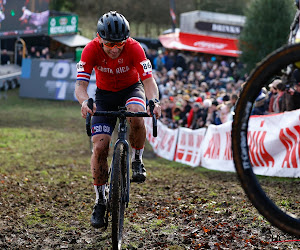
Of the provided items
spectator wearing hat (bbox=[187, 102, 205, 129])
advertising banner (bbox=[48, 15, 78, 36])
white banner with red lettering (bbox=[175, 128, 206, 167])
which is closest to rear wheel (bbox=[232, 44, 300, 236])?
white banner with red lettering (bbox=[175, 128, 206, 167])

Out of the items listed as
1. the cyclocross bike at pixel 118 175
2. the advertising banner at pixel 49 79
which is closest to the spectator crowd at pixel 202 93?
the advertising banner at pixel 49 79

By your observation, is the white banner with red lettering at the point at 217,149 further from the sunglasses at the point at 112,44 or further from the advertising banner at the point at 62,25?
the advertising banner at the point at 62,25

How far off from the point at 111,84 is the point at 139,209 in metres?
2.78

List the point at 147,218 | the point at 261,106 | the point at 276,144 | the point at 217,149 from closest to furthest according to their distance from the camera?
the point at 147,218
the point at 276,144
the point at 261,106
the point at 217,149

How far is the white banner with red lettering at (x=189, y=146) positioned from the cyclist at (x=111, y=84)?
8.09 meters

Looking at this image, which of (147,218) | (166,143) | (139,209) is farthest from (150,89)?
(166,143)

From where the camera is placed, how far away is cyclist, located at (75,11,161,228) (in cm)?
538

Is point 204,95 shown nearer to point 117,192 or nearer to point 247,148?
point 117,192

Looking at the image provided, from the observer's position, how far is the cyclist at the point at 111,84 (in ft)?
17.6

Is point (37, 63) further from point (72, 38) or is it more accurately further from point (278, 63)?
point (278, 63)

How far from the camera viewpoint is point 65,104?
2962cm

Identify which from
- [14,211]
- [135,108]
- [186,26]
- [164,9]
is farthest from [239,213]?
[164,9]

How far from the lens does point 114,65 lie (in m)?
5.77

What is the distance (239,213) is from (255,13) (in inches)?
1163
